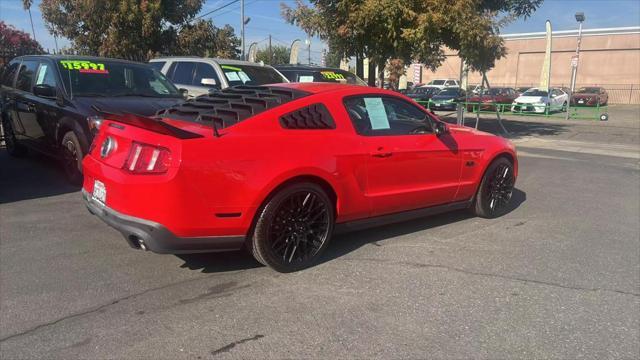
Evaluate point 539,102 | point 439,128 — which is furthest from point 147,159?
point 539,102

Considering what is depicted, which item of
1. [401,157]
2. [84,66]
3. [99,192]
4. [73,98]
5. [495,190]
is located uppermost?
[84,66]

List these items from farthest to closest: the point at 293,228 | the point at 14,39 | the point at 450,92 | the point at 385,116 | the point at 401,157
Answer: the point at 450,92 < the point at 14,39 < the point at 385,116 < the point at 401,157 < the point at 293,228

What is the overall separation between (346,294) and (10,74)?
7.75 metres

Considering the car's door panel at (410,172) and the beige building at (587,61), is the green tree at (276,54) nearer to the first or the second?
the beige building at (587,61)

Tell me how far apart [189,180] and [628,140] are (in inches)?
643

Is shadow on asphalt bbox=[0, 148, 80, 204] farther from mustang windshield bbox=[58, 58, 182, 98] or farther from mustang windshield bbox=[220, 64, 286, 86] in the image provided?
mustang windshield bbox=[220, 64, 286, 86]

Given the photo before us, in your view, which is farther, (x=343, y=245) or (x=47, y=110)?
(x=47, y=110)

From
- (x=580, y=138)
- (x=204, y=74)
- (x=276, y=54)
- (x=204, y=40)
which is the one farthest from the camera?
(x=276, y=54)

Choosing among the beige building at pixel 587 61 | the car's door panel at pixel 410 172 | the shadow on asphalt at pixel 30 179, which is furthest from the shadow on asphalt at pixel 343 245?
the beige building at pixel 587 61

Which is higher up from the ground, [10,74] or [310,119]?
[10,74]

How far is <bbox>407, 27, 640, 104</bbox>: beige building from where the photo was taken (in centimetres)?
4681

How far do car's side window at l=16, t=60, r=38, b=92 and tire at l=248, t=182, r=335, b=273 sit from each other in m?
5.78

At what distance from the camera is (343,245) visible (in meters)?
4.83

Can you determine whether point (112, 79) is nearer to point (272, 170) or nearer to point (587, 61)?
point (272, 170)
